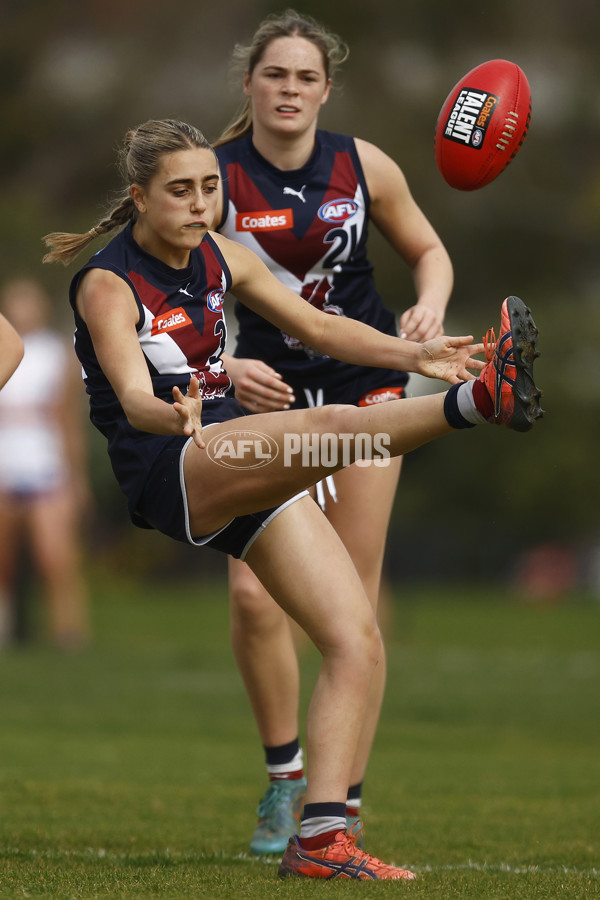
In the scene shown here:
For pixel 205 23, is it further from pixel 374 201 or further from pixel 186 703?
pixel 374 201

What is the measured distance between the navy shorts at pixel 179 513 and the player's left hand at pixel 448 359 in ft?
1.62

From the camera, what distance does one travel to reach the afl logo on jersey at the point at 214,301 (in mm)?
3635

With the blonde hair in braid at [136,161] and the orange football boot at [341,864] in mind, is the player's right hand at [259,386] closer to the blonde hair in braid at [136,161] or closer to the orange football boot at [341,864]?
the blonde hair in braid at [136,161]

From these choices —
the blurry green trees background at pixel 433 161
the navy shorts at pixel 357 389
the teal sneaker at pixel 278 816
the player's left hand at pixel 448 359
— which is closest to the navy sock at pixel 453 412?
the player's left hand at pixel 448 359

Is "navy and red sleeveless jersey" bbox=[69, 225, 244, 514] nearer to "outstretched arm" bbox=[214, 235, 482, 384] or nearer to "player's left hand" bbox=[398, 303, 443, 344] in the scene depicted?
"outstretched arm" bbox=[214, 235, 482, 384]

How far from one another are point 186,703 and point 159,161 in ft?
15.4

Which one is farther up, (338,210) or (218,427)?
(338,210)

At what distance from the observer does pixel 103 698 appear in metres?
7.72

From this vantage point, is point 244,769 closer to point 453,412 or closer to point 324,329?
point 324,329

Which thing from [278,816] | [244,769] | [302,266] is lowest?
[244,769]

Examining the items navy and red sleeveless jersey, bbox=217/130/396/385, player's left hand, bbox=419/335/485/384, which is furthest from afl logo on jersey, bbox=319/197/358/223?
player's left hand, bbox=419/335/485/384

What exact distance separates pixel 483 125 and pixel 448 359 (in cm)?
102

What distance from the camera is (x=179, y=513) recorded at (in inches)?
135

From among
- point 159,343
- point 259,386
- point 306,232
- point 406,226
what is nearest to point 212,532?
point 159,343
